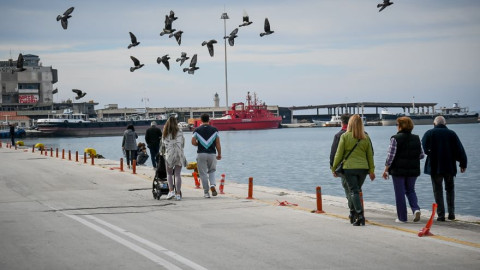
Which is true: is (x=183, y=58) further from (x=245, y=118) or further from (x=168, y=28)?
(x=245, y=118)

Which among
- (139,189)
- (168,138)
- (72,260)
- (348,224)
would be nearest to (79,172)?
(139,189)

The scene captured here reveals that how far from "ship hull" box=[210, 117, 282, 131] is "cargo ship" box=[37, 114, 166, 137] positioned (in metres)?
Result: 16.8

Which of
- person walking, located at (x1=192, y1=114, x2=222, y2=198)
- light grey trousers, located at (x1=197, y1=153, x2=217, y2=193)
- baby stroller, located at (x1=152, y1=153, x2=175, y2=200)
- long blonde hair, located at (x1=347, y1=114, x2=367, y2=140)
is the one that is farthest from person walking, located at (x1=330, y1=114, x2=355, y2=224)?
baby stroller, located at (x1=152, y1=153, x2=175, y2=200)

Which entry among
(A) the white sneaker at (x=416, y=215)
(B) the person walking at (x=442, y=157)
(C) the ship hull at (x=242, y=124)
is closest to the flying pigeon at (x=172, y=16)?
(B) the person walking at (x=442, y=157)

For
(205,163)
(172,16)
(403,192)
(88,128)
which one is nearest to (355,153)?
(403,192)

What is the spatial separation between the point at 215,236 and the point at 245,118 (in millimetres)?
172283

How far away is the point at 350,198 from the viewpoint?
12.1m

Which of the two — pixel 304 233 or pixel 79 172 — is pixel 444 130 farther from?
pixel 79 172

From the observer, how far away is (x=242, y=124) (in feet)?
598

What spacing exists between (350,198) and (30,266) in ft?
18.2

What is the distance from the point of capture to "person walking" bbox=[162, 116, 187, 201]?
16281mm

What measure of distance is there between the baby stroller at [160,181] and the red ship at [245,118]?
156 m

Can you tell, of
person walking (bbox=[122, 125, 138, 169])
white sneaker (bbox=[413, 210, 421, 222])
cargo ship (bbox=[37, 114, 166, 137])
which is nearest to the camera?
white sneaker (bbox=[413, 210, 421, 222])

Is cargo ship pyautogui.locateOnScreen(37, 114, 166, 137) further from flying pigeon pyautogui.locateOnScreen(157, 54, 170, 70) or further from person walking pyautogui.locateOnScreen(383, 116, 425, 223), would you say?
person walking pyautogui.locateOnScreen(383, 116, 425, 223)
